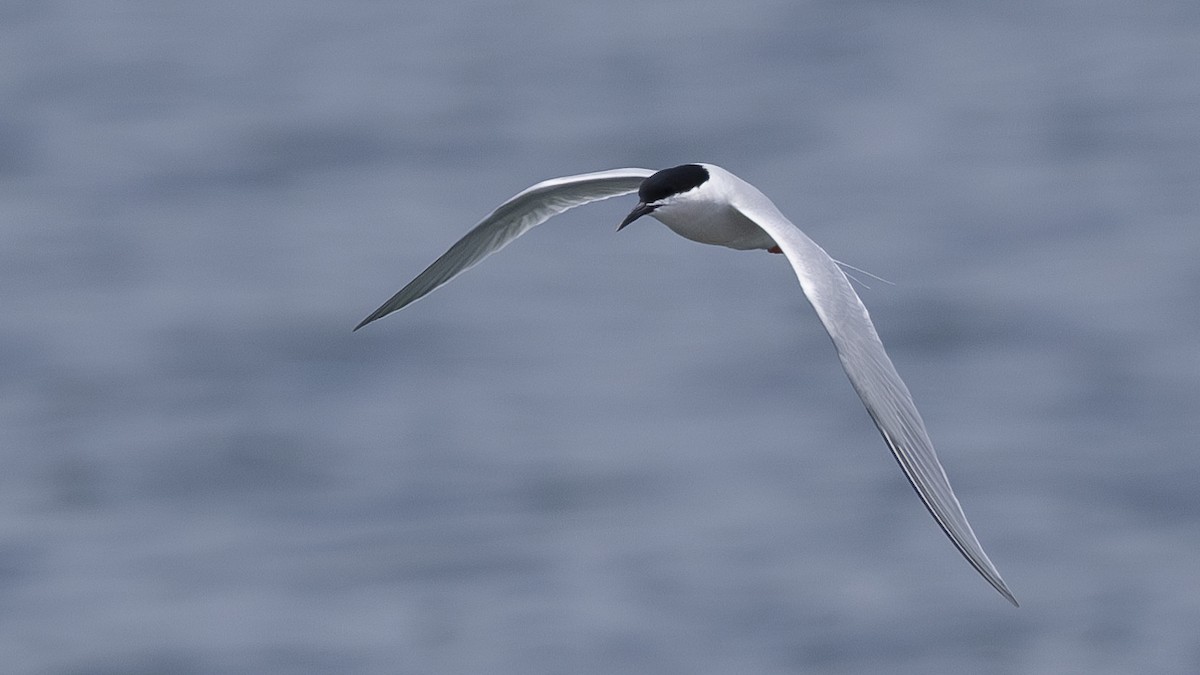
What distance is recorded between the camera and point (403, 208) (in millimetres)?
23656

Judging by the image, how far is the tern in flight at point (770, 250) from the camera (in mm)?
6723

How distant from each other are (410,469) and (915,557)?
15.4 ft

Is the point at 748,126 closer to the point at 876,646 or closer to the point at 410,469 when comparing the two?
the point at 410,469

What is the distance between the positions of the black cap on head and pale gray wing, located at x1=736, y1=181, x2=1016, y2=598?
0.87 feet

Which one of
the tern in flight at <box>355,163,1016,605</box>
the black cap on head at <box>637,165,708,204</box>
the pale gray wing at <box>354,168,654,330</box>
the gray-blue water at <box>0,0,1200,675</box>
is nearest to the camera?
the tern in flight at <box>355,163,1016,605</box>

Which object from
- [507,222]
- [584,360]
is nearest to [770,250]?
[507,222]

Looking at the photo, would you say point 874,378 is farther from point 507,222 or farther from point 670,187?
point 507,222

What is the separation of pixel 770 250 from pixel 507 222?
133cm

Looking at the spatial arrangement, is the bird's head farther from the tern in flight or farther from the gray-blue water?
the gray-blue water

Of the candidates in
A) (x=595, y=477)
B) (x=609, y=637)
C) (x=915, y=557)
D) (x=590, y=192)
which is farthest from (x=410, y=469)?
(x=590, y=192)

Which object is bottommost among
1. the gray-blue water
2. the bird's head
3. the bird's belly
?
the gray-blue water

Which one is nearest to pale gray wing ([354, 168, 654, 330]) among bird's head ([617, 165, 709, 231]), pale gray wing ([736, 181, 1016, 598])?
bird's head ([617, 165, 709, 231])

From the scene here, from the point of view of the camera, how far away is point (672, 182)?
7.87 meters

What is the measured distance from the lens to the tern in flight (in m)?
6.72
